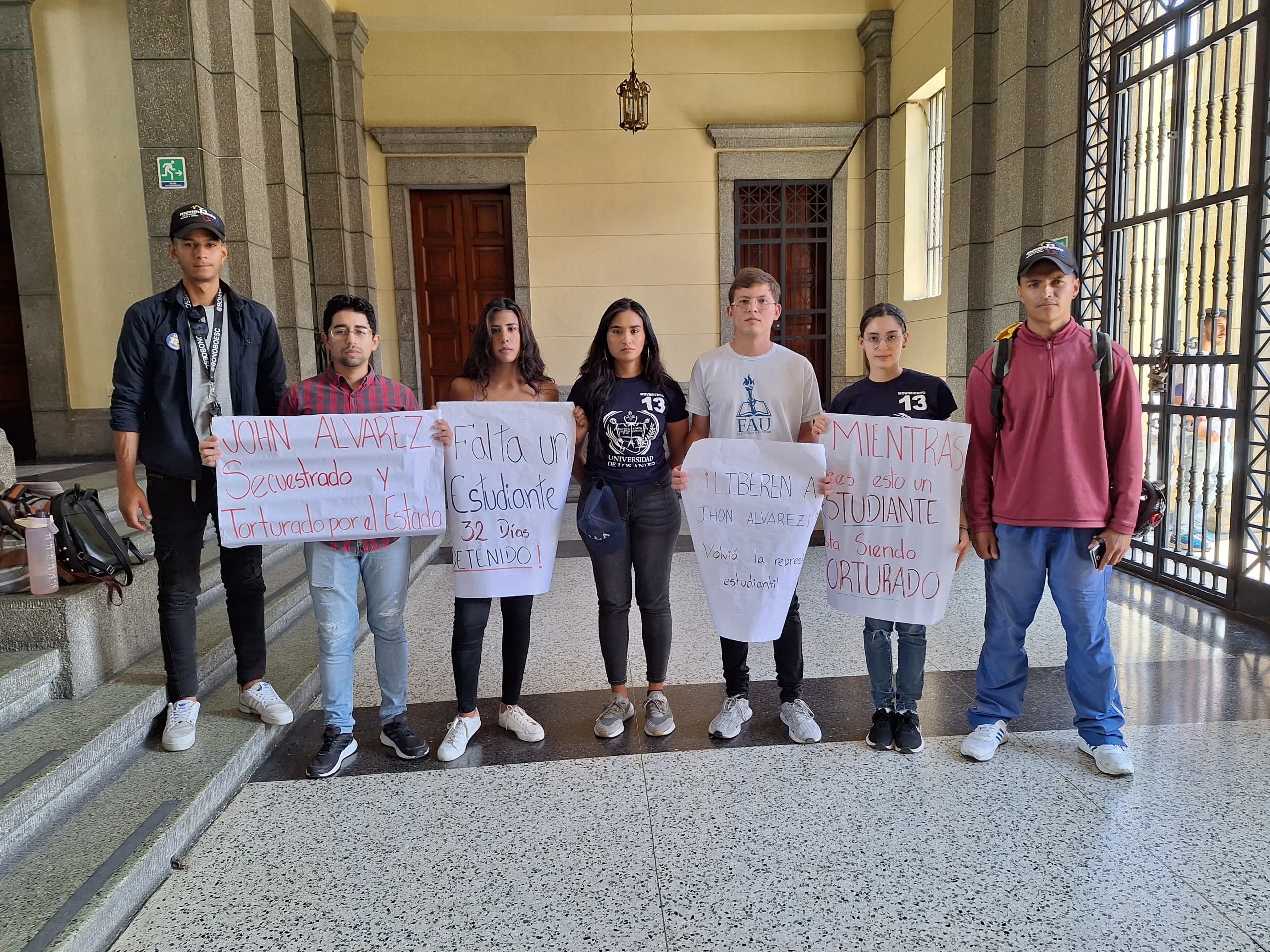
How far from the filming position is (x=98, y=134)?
501 centimetres

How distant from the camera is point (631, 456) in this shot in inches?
94.8

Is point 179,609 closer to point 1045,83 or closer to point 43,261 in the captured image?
point 43,261

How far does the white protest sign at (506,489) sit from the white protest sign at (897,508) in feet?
2.84

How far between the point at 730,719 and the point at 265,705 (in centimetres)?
154

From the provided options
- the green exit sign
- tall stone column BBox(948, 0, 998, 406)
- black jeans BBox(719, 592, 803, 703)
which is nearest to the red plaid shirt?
black jeans BBox(719, 592, 803, 703)

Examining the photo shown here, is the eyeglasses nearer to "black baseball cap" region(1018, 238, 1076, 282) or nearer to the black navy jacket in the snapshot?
"black baseball cap" region(1018, 238, 1076, 282)

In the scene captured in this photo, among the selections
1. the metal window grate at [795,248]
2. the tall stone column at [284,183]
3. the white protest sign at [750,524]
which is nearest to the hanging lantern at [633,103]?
the metal window grate at [795,248]

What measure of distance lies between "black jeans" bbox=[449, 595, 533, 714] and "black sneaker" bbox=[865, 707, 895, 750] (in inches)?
44.9

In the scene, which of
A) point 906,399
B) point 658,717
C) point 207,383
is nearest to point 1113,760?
point 906,399

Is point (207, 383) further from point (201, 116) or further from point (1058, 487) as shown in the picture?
point (201, 116)

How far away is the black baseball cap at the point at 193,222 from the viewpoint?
2.30 m

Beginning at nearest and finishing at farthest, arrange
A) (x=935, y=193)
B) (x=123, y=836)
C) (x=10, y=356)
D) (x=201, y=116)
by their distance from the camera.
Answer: (x=123, y=836), (x=201, y=116), (x=10, y=356), (x=935, y=193)

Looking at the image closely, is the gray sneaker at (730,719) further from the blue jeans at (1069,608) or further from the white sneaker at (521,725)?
the blue jeans at (1069,608)

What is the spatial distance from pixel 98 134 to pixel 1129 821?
6.39 meters
